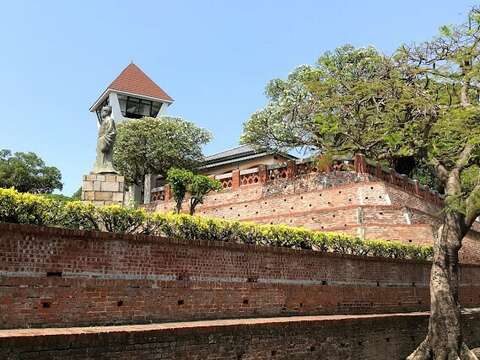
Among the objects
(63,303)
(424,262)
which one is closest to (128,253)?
(63,303)

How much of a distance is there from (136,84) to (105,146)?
3636 centimetres

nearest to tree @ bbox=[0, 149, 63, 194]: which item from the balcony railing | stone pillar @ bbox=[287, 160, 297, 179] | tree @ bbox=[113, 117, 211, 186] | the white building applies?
the white building

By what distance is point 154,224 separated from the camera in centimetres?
1009

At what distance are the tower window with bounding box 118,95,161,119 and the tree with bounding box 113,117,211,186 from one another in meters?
15.0

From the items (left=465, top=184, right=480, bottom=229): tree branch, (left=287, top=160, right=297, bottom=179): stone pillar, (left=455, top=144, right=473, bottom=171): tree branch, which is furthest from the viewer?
(left=287, top=160, right=297, bottom=179): stone pillar

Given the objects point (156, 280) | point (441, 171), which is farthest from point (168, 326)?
point (441, 171)

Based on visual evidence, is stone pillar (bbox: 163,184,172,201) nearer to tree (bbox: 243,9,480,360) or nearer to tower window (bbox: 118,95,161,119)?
tree (bbox: 243,9,480,360)

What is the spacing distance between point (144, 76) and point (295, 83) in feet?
86.9

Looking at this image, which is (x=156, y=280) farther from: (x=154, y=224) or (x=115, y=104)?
(x=115, y=104)

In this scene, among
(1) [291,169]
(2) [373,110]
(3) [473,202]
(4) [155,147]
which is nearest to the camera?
(3) [473,202]

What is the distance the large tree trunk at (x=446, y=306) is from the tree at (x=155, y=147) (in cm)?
2039

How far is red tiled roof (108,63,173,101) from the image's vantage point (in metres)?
47.5

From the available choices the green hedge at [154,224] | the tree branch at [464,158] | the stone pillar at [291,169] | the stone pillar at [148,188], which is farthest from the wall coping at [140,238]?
the stone pillar at [148,188]

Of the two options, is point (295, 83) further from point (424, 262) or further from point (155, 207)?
point (424, 262)
